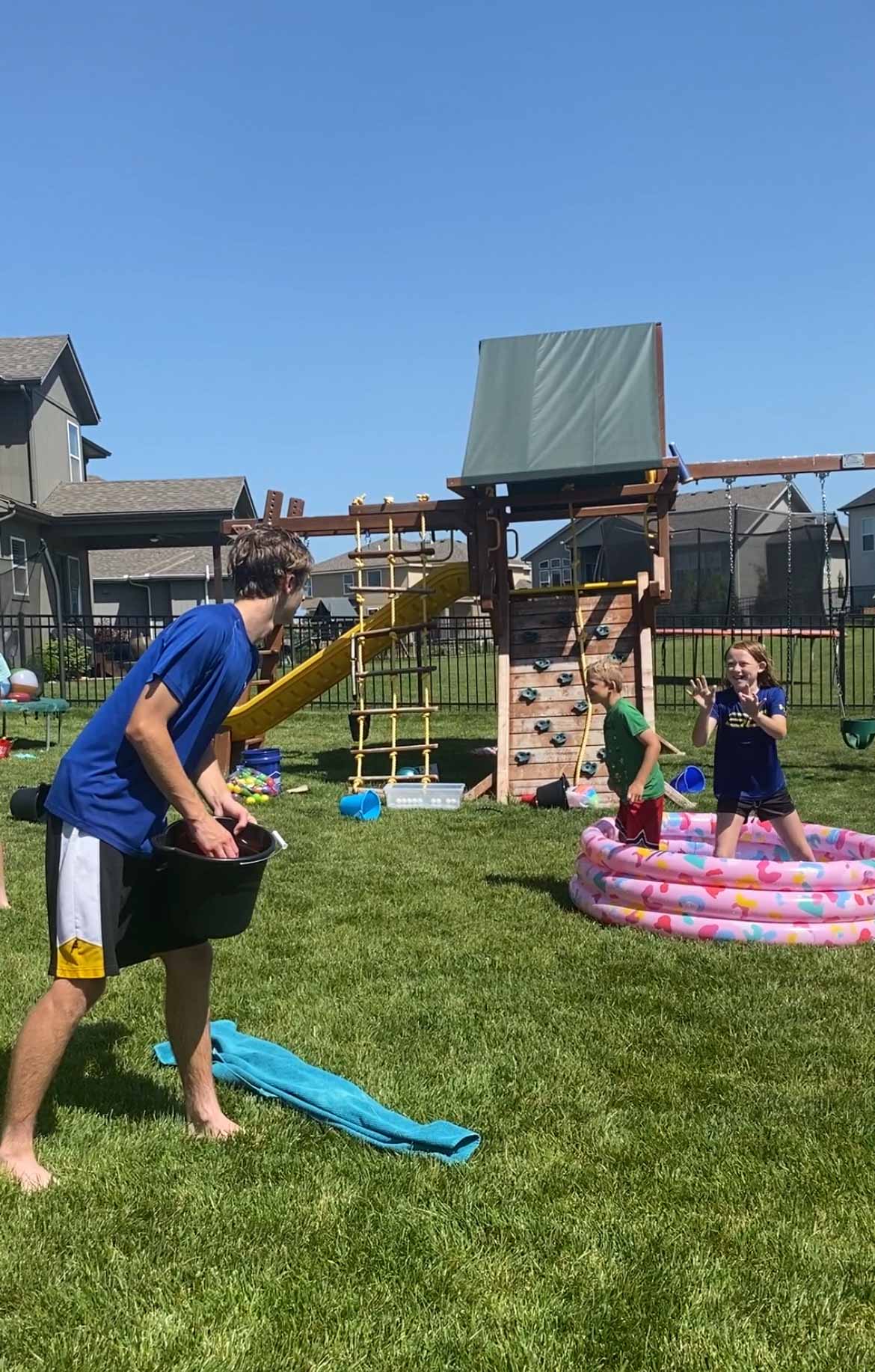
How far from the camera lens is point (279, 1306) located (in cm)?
265

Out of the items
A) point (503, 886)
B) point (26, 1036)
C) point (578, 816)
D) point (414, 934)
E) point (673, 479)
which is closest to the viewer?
point (26, 1036)

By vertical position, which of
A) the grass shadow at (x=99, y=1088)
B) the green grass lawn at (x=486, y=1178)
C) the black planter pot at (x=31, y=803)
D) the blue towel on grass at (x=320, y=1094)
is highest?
the black planter pot at (x=31, y=803)

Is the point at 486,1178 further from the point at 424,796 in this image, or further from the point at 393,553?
the point at 393,553

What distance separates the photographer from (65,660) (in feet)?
85.5

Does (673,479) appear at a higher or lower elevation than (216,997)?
higher

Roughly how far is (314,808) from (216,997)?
558 cm

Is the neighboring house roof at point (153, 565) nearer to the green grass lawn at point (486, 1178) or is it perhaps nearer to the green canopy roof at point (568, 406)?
the green canopy roof at point (568, 406)

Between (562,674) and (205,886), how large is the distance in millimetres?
A: 8605

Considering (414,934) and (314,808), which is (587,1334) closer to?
(414,934)

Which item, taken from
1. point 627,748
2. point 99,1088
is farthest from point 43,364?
point 99,1088

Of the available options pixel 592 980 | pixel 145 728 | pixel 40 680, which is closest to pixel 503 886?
pixel 592 980

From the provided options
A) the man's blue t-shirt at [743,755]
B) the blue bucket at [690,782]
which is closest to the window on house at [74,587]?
the blue bucket at [690,782]

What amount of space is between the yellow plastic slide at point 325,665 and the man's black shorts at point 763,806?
6.50m

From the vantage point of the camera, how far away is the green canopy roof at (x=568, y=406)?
11320mm
